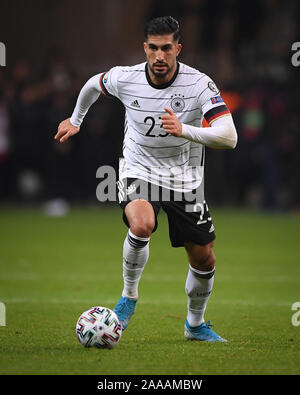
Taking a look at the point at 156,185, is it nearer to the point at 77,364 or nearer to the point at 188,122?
the point at 188,122

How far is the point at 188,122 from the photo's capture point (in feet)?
21.7

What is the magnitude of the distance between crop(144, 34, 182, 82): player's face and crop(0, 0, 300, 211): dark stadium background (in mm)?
10804

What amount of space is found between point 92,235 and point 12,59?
962cm

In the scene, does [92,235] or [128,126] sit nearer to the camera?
[128,126]

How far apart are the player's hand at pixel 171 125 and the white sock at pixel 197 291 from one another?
1204 mm

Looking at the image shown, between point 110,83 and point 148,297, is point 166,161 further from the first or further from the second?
point 148,297

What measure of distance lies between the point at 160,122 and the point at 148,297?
2800 millimetres

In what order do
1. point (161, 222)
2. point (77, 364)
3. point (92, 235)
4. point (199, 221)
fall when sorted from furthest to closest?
point (161, 222) < point (92, 235) < point (199, 221) < point (77, 364)

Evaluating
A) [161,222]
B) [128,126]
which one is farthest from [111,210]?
[128,126]

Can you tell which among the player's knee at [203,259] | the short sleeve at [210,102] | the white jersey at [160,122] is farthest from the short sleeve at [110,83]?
the player's knee at [203,259]

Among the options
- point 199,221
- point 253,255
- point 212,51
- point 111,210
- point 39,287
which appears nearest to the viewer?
point 199,221

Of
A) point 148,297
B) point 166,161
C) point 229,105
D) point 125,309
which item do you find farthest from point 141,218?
point 229,105

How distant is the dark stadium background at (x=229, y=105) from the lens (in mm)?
17594

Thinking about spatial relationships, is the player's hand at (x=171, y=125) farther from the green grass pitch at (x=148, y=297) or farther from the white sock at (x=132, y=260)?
the green grass pitch at (x=148, y=297)
